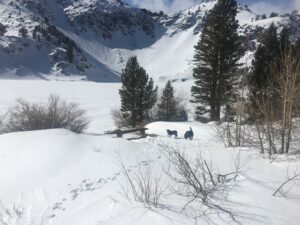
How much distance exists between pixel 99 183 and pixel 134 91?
106 feet

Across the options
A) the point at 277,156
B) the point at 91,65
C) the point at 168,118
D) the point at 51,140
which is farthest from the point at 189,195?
the point at 91,65

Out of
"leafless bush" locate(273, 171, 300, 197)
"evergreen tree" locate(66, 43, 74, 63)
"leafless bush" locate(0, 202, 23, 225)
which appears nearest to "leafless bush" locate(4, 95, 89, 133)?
"leafless bush" locate(0, 202, 23, 225)

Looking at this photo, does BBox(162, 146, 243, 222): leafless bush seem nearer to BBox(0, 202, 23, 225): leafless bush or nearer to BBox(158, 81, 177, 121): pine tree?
BBox(0, 202, 23, 225): leafless bush

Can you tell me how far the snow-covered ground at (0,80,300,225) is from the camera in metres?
5.86

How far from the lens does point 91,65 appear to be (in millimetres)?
190375

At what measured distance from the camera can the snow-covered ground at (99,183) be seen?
19.2 ft

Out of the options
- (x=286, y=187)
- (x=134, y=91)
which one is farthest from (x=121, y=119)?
(x=286, y=187)

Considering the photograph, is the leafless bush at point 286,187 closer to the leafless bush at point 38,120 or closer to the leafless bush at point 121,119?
the leafless bush at point 38,120

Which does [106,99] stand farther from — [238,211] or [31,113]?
[238,211]

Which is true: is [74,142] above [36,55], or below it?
below

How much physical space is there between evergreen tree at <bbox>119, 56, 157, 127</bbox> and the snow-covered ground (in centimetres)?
2851

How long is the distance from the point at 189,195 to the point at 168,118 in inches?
1644

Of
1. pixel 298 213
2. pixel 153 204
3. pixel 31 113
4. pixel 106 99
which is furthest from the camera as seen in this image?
pixel 106 99

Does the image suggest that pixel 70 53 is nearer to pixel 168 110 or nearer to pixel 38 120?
pixel 168 110
